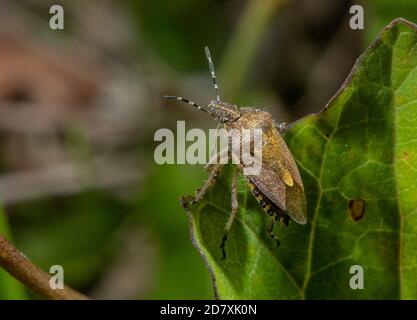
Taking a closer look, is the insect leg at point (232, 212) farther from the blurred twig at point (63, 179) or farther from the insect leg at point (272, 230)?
the blurred twig at point (63, 179)

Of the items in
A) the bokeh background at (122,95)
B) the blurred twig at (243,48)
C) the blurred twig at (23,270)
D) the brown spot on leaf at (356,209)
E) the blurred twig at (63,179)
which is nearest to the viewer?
the blurred twig at (23,270)

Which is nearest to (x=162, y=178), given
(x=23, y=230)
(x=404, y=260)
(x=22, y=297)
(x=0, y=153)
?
(x=23, y=230)

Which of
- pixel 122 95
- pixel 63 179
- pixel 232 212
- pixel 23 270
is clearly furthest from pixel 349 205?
pixel 122 95

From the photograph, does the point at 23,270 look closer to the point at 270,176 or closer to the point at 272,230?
the point at 272,230

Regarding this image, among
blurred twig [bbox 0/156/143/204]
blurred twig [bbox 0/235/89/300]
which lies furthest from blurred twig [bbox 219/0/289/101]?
blurred twig [bbox 0/235/89/300]

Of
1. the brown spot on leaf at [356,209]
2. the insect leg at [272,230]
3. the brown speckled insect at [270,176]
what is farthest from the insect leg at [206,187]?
the brown spot on leaf at [356,209]

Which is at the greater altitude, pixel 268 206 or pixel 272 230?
pixel 268 206
